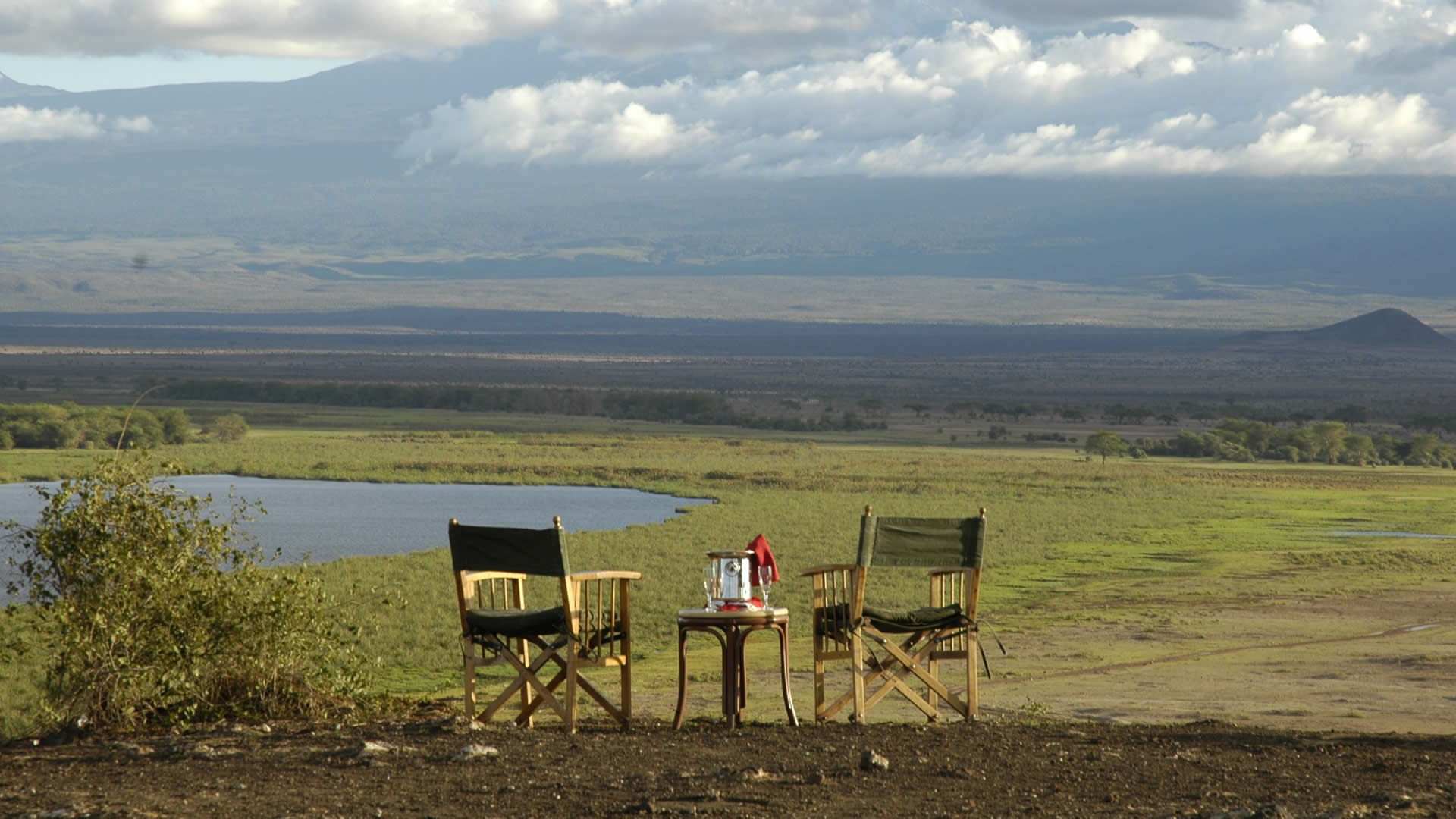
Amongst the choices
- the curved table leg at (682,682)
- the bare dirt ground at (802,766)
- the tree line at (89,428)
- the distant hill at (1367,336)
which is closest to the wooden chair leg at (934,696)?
the bare dirt ground at (802,766)

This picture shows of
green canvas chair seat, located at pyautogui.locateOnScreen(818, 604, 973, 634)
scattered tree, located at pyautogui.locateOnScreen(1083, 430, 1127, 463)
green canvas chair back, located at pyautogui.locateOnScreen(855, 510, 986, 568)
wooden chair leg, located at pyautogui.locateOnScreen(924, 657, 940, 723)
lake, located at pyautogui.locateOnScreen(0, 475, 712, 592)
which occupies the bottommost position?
scattered tree, located at pyautogui.locateOnScreen(1083, 430, 1127, 463)

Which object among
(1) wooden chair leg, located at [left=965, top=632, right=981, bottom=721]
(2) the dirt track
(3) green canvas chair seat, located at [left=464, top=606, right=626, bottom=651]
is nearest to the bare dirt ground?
(2) the dirt track

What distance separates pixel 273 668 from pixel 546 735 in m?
1.83

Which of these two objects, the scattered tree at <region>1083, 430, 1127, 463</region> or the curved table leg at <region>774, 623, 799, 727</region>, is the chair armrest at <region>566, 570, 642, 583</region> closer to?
the curved table leg at <region>774, 623, 799, 727</region>

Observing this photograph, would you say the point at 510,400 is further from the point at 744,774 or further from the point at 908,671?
the point at 744,774

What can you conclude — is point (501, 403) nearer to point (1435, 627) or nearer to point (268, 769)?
point (1435, 627)

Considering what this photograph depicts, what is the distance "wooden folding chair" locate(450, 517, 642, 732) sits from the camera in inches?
372

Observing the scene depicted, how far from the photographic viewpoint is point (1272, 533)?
31000mm

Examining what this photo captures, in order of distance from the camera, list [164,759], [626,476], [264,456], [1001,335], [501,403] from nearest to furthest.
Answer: [164,759]
[626,476]
[264,456]
[501,403]
[1001,335]

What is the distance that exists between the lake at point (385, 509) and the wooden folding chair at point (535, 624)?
16356 millimetres

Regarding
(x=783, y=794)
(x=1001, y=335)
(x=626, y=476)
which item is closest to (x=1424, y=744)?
(x=783, y=794)

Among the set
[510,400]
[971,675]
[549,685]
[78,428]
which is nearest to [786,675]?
[971,675]

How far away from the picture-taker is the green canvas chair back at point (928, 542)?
32.1 feet

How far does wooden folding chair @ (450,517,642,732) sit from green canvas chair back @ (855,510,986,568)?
1.34 metres
